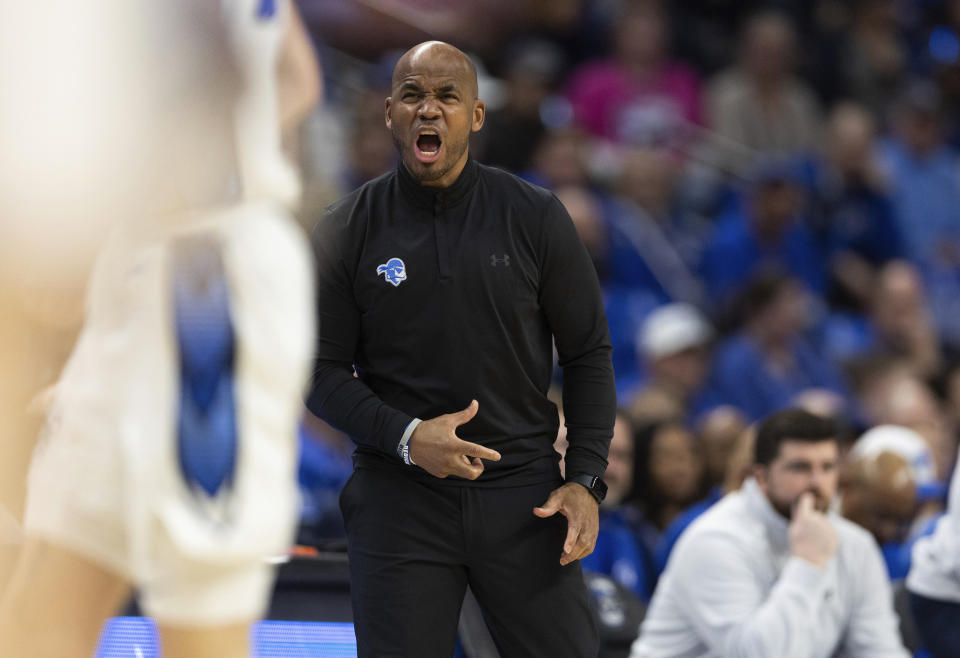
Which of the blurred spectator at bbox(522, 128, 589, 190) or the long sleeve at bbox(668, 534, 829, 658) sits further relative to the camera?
the blurred spectator at bbox(522, 128, 589, 190)

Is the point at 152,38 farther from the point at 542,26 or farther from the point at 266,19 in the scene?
the point at 542,26

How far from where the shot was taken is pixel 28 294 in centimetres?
143

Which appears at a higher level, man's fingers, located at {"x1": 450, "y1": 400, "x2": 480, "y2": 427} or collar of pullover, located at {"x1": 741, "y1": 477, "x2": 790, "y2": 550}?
man's fingers, located at {"x1": 450, "y1": 400, "x2": 480, "y2": 427}

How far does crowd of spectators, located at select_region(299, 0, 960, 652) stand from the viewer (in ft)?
18.9

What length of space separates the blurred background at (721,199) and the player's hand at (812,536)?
1.06 m

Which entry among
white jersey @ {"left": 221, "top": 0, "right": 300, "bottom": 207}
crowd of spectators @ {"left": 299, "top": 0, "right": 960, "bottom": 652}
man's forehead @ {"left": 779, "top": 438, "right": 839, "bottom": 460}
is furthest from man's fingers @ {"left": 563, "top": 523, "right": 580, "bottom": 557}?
crowd of spectators @ {"left": 299, "top": 0, "right": 960, "bottom": 652}

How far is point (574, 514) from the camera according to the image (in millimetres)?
2662

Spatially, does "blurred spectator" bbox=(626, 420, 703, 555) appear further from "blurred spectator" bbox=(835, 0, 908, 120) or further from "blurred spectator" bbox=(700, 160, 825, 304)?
"blurred spectator" bbox=(835, 0, 908, 120)

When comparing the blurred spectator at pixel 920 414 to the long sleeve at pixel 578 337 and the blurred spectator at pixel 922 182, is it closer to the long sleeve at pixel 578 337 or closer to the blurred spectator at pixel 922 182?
the blurred spectator at pixel 922 182

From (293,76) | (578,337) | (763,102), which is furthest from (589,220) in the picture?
(293,76)

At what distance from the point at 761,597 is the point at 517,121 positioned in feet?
13.7

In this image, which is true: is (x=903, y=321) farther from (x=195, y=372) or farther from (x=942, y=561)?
(x=195, y=372)

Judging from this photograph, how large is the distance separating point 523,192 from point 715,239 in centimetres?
561

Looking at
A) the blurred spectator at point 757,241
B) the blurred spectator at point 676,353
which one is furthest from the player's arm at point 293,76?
the blurred spectator at point 757,241
